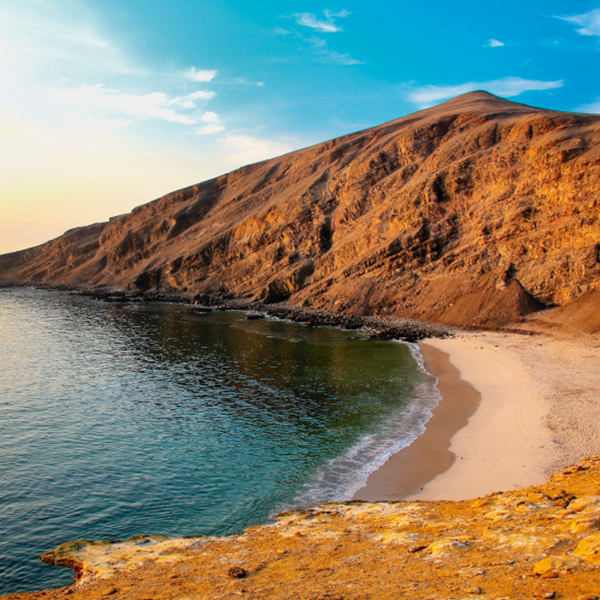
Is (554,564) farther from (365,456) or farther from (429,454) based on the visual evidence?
(365,456)

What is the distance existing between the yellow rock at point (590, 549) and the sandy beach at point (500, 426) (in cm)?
634

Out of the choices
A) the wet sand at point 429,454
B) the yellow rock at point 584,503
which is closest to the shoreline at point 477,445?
the wet sand at point 429,454

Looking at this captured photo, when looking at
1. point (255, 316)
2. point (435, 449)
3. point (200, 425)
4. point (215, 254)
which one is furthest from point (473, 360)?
point (215, 254)

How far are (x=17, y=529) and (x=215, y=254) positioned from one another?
8664 centimetres

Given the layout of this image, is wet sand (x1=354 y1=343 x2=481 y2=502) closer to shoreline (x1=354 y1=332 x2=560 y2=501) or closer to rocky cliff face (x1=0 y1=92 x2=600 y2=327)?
shoreline (x1=354 y1=332 x2=560 y2=501)

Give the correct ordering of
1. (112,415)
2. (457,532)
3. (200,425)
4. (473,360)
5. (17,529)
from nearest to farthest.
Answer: (457,532) < (17,529) < (200,425) < (112,415) < (473,360)

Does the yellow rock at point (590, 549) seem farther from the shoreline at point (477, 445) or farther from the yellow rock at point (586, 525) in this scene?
the shoreline at point (477, 445)

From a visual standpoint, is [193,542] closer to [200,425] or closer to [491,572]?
[491,572]

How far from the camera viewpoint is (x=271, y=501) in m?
15.5

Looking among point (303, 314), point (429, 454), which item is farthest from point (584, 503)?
point (303, 314)

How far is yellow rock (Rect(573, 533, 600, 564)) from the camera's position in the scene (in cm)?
809

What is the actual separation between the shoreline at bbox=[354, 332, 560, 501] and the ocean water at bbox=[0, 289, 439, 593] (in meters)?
1.09

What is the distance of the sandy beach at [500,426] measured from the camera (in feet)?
53.0

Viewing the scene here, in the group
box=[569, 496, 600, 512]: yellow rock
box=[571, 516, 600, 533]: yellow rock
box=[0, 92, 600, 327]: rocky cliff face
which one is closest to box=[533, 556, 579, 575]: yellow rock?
box=[571, 516, 600, 533]: yellow rock
